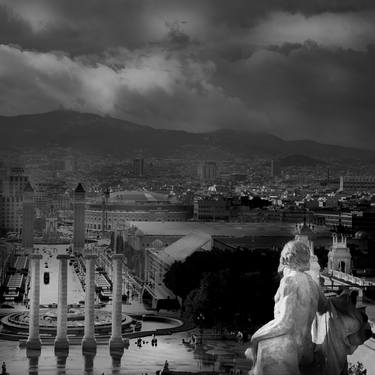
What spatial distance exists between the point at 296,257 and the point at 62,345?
18421 mm

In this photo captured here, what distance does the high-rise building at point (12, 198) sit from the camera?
193 ft

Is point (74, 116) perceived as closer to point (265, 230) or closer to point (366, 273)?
point (265, 230)

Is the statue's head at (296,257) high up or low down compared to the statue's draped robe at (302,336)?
up

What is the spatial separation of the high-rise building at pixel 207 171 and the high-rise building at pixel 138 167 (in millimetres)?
3471

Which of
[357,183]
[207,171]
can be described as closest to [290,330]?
[207,171]

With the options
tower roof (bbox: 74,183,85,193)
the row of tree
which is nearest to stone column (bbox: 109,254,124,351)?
the row of tree

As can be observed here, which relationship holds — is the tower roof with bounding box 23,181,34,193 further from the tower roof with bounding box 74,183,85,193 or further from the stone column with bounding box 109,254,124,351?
the stone column with bounding box 109,254,124,351

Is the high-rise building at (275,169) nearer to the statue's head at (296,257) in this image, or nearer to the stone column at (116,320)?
the stone column at (116,320)

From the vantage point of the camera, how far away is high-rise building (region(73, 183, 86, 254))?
56250mm

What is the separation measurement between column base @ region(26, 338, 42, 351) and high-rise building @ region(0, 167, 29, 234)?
117 ft

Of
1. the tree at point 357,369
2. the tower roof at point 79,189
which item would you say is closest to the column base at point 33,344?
the tree at point 357,369

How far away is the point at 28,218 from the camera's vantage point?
56906 millimetres

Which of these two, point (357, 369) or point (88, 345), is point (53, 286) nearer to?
point (88, 345)

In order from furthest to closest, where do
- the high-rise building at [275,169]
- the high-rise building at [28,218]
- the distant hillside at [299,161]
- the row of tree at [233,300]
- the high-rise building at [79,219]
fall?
the high-rise building at [275,169], the distant hillside at [299,161], the high-rise building at [79,219], the high-rise building at [28,218], the row of tree at [233,300]
